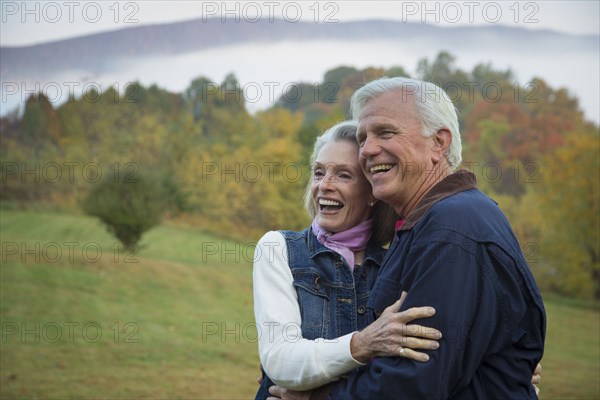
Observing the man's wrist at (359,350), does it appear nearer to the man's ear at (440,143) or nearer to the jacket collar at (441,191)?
the jacket collar at (441,191)

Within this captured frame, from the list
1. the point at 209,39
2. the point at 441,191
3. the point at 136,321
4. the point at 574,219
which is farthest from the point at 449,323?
the point at 209,39

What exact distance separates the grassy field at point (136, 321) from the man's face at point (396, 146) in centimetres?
654

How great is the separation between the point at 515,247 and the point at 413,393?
1.85 feet

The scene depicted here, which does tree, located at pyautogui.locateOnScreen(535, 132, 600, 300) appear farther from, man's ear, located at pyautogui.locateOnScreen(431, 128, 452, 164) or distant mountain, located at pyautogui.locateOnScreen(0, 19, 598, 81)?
man's ear, located at pyautogui.locateOnScreen(431, 128, 452, 164)

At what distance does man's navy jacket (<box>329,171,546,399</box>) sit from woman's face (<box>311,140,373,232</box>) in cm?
56

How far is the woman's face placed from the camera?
2.63 meters

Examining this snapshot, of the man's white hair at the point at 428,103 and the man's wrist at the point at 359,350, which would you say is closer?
the man's wrist at the point at 359,350

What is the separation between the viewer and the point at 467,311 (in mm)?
1953

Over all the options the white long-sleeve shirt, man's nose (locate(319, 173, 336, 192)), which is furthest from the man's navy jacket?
man's nose (locate(319, 173, 336, 192))

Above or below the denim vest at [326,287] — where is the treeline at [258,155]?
above

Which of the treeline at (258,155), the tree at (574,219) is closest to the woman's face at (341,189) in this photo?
the treeline at (258,155)

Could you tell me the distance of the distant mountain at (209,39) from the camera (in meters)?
13.5

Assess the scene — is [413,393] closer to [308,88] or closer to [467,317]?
[467,317]

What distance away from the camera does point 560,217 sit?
15008mm
